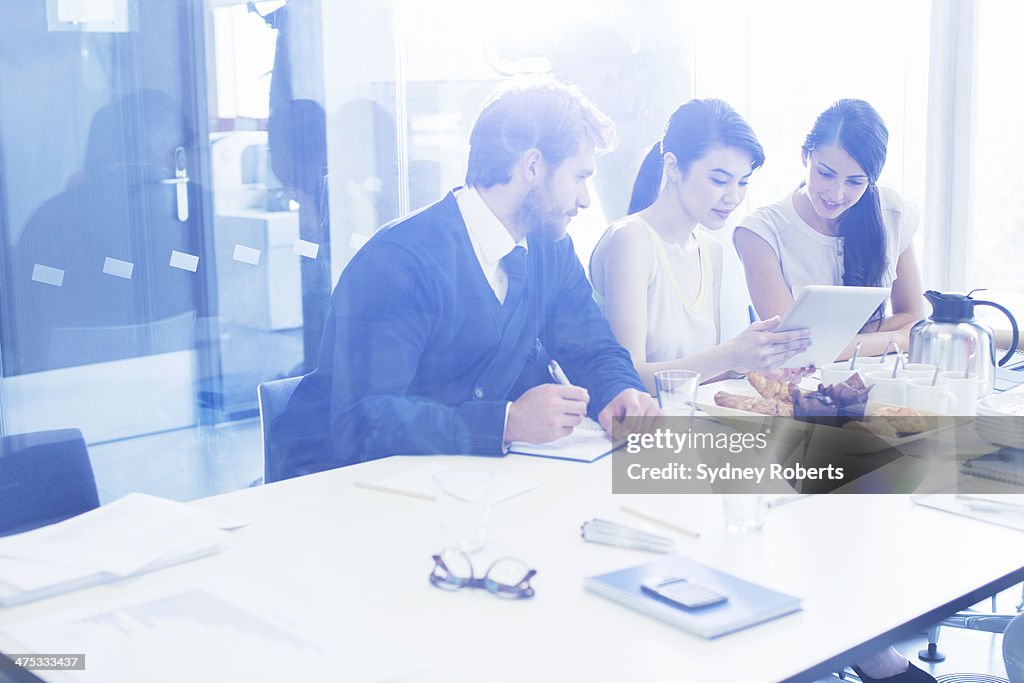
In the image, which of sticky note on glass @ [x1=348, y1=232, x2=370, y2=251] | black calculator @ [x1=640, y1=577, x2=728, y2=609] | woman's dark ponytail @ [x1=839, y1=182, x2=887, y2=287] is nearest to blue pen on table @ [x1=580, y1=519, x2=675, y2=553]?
black calculator @ [x1=640, y1=577, x2=728, y2=609]

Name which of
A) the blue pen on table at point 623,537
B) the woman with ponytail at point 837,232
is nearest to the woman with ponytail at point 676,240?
the woman with ponytail at point 837,232

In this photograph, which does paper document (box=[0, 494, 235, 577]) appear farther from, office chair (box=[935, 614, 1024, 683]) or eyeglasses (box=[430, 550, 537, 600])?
office chair (box=[935, 614, 1024, 683])

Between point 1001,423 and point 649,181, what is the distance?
1.55 metres

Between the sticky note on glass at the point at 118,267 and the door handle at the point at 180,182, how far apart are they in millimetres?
181

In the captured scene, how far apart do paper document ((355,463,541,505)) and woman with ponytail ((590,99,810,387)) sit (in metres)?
1.11

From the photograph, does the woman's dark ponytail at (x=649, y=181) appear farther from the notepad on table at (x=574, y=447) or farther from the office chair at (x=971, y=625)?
the office chair at (x=971, y=625)

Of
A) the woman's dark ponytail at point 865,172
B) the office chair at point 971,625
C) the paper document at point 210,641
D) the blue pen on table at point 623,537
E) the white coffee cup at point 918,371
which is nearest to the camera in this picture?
the paper document at point 210,641

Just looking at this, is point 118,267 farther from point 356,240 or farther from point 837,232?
point 837,232

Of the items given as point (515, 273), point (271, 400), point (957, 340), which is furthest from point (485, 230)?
point (957, 340)

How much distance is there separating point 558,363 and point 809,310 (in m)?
0.60

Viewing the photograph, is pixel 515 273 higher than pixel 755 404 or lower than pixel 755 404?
higher

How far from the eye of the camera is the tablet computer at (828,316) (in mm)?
2115

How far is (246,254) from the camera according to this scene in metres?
2.85

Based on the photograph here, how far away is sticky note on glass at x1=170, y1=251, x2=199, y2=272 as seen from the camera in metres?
2.70
